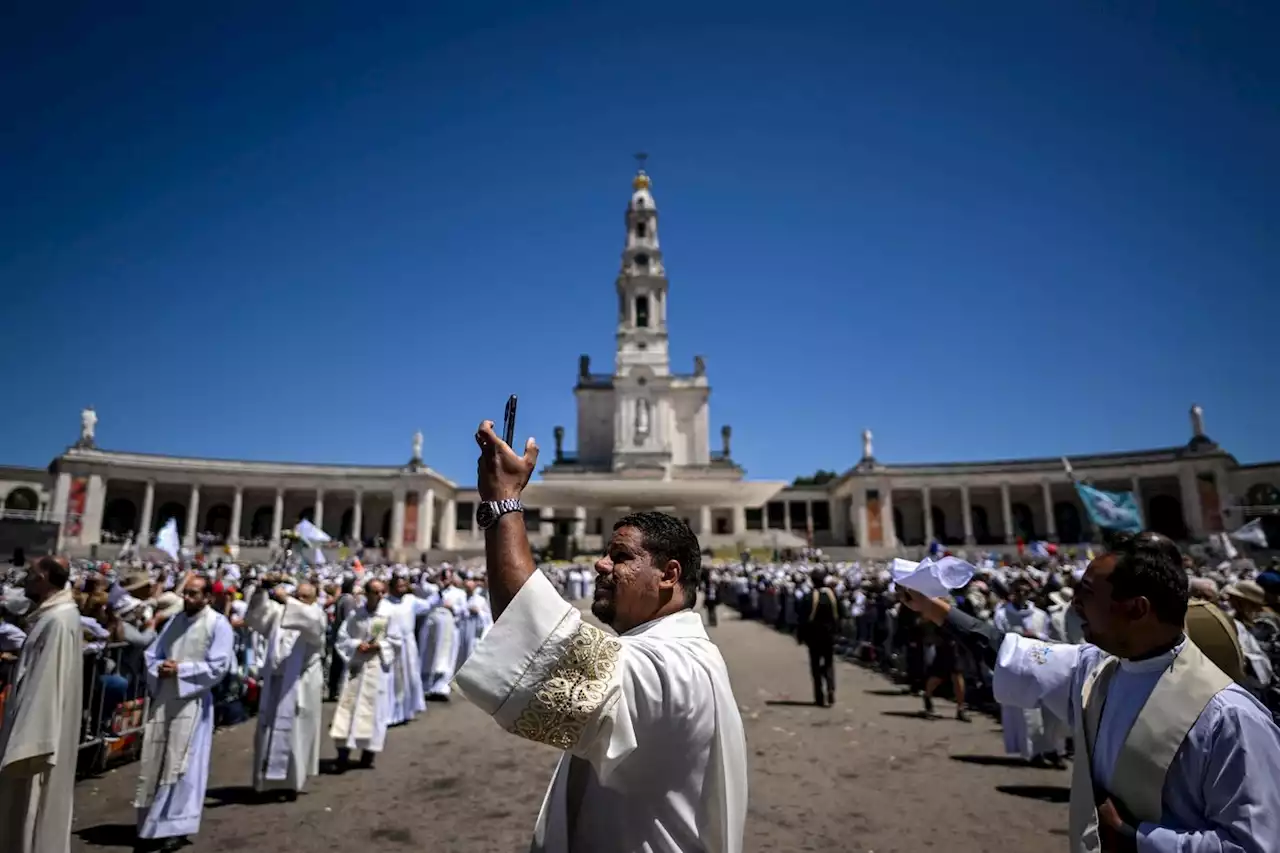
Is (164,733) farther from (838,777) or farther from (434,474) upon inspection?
(434,474)

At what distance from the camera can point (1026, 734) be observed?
8102mm

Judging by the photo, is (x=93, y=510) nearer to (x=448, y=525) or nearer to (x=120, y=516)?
(x=120, y=516)

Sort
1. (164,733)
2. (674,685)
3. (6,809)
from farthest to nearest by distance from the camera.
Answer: (164,733) → (6,809) → (674,685)

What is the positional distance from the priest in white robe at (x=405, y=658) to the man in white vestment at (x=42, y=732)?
480 cm

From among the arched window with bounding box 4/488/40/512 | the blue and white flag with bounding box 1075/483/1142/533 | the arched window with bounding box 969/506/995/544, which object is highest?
the arched window with bounding box 4/488/40/512

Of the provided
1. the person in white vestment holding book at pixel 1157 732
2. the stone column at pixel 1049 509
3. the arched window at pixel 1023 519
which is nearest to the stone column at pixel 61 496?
the person in white vestment holding book at pixel 1157 732

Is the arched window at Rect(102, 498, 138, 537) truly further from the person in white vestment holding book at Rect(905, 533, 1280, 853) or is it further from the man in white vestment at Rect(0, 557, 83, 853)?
the person in white vestment holding book at Rect(905, 533, 1280, 853)

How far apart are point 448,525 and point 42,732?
2475 inches

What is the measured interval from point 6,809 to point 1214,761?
239 inches

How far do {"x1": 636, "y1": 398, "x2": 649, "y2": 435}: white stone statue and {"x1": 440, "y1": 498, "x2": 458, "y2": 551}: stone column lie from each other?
19.4m

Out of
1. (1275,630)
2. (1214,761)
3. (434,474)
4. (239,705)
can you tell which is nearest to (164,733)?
(239,705)

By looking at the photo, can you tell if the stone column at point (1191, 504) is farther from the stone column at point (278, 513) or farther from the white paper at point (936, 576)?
the stone column at point (278, 513)

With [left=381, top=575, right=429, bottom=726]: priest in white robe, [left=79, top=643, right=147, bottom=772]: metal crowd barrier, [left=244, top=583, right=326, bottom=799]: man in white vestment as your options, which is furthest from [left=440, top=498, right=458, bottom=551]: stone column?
[left=244, top=583, right=326, bottom=799]: man in white vestment

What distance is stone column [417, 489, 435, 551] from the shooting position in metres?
58.1
